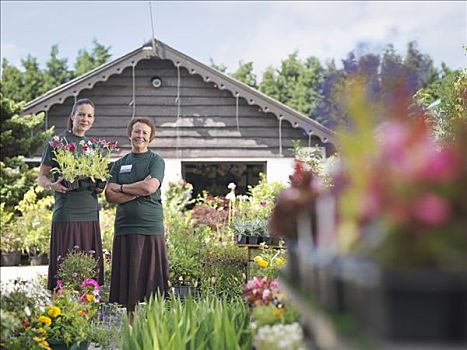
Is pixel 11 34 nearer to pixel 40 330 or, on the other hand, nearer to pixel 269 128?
pixel 269 128

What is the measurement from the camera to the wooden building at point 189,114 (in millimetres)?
A: 12281

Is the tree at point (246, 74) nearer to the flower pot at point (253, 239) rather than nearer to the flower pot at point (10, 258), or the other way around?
the flower pot at point (10, 258)

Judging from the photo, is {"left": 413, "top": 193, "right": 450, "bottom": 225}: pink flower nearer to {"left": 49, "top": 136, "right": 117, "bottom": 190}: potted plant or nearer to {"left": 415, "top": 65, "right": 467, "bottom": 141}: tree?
{"left": 49, "top": 136, "right": 117, "bottom": 190}: potted plant

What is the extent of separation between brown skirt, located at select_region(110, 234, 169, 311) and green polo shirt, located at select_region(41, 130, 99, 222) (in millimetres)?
306

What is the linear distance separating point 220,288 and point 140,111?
21.7ft

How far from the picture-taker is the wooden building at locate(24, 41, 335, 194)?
12.3m

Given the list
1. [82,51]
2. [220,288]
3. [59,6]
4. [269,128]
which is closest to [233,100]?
[269,128]

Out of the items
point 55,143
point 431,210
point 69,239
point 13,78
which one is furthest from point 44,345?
point 13,78

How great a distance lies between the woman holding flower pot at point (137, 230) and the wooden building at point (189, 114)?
6912 millimetres

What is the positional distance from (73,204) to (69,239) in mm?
253

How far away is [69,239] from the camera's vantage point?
5.37 meters

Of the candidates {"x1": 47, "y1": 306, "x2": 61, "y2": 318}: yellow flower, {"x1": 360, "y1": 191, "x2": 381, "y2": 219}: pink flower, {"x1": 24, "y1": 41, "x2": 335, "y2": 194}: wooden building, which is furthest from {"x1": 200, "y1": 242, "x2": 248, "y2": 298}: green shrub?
{"x1": 24, "y1": 41, "x2": 335, "y2": 194}: wooden building

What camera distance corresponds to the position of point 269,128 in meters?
12.5

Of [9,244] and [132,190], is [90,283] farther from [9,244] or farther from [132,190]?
[9,244]
